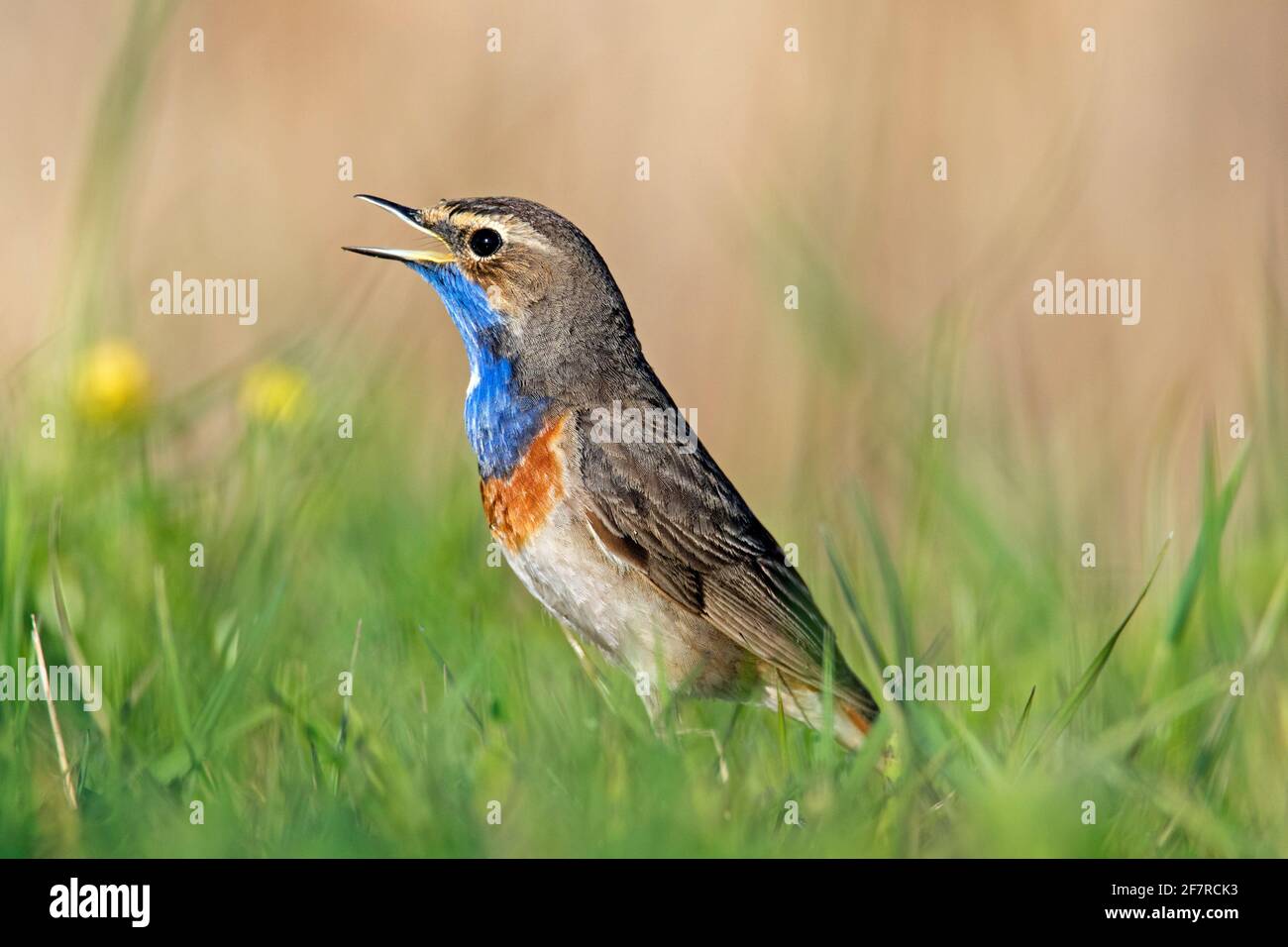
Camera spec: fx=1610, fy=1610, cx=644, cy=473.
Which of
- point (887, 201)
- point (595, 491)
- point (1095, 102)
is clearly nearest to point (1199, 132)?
point (1095, 102)

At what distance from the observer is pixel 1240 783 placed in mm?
5461

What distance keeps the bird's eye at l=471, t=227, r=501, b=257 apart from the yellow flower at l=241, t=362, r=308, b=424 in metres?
1.11

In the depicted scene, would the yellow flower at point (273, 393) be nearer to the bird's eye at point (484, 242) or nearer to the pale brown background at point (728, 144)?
the bird's eye at point (484, 242)

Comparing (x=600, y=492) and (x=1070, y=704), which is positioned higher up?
(x=600, y=492)

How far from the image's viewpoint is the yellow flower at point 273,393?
7270 millimetres

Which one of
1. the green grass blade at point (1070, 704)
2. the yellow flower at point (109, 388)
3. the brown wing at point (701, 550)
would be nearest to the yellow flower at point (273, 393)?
the yellow flower at point (109, 388)

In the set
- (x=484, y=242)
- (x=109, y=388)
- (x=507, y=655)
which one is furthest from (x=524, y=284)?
(x=109, y=388)

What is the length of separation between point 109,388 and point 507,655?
7.50ft

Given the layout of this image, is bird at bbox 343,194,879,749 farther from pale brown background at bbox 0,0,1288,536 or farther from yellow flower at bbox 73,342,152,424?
pale brown background at bbox 0,0,1288,536

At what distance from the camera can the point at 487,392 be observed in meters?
6.89

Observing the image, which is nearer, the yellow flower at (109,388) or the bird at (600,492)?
the bird at (600,492)

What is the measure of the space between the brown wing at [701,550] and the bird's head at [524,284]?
398 mm

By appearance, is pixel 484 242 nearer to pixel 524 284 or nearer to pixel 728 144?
pixel 524 284

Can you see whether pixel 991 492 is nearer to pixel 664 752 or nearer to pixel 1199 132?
pixel 664 752
